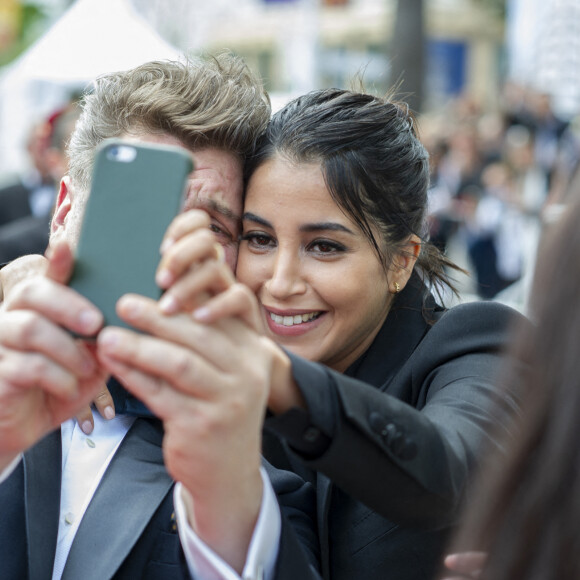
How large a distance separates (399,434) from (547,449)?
375 millimetres

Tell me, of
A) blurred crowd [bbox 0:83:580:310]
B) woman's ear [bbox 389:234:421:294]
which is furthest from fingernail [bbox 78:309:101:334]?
blurred crowd [bbox 0:83:580:310]

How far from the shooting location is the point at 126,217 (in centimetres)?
125

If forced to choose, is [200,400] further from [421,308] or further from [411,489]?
[421,308]

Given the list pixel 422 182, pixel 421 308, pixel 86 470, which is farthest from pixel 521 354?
pixel 422 182

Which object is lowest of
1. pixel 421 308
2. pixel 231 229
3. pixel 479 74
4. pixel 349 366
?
pixel 479 74

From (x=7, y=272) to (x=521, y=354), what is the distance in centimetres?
168

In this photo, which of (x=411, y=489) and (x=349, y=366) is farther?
(x=349, y=366)

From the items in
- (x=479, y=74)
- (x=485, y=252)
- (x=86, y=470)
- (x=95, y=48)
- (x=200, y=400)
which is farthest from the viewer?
(x=479, y=74)

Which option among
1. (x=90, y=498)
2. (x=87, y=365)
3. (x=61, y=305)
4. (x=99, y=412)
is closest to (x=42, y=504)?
(x=90, y=498)

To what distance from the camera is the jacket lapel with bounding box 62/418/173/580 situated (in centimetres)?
183

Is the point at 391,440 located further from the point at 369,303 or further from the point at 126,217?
the point at 369,303

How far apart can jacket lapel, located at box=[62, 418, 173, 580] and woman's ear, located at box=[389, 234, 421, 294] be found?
0.92 metres

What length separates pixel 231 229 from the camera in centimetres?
252

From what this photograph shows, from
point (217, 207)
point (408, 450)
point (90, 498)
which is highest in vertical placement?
point (217, 207)
